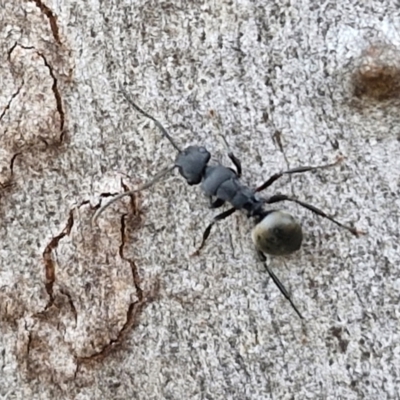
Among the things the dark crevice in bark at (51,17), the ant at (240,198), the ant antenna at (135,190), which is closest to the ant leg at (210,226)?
the ant at (240,198)

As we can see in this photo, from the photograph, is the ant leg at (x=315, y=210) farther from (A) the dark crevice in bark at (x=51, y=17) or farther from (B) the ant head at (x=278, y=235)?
(A) the dark crevice in bark at (x=51, y=17)

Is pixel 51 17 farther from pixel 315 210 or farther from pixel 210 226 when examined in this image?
pixel 315 210

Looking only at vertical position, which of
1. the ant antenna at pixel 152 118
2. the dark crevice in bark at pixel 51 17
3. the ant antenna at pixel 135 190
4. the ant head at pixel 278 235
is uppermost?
the dark crevice in bark at pixel 51 17

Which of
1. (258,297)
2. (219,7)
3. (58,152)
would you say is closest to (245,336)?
(258,297)

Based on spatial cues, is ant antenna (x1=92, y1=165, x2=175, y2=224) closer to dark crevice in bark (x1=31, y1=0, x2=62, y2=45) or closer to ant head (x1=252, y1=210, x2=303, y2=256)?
ant head (x1=252, y1=210, x2=303, y2=256)

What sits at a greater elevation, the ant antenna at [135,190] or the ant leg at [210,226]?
the ant antenna at [135,190]

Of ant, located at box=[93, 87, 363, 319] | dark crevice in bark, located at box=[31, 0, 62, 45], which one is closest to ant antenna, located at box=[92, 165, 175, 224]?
ant, located at box=[93, 87, 363, 319]
